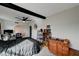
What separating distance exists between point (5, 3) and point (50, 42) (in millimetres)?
1012

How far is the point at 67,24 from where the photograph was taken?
73.7 inches

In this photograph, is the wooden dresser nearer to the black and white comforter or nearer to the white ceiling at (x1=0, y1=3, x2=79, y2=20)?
the black and white comforter

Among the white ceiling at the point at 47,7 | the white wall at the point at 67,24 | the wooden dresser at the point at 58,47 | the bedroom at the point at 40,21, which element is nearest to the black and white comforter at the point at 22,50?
the bedroom at the point at 40,21

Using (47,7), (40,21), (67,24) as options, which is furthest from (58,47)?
(47,7)

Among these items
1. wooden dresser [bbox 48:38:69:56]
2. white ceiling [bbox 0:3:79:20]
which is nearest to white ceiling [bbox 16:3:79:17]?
white ceiling [bbox 0:3:79:20]

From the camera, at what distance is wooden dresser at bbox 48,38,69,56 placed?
1.87 meters

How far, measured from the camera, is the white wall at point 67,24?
1.82 m

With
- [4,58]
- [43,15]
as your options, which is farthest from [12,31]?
[43,15]

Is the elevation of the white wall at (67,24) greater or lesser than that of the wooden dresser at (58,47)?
greater

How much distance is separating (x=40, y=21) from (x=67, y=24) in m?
0.47

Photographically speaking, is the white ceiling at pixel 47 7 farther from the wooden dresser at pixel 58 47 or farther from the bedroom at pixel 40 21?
the wooden dresser at pixel 58 47

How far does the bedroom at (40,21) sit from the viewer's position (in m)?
1.82

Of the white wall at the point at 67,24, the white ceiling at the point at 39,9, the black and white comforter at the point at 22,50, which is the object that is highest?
the white ceiling at the point at 39,9

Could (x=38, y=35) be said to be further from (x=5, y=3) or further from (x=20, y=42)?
(x=5, y=3)
